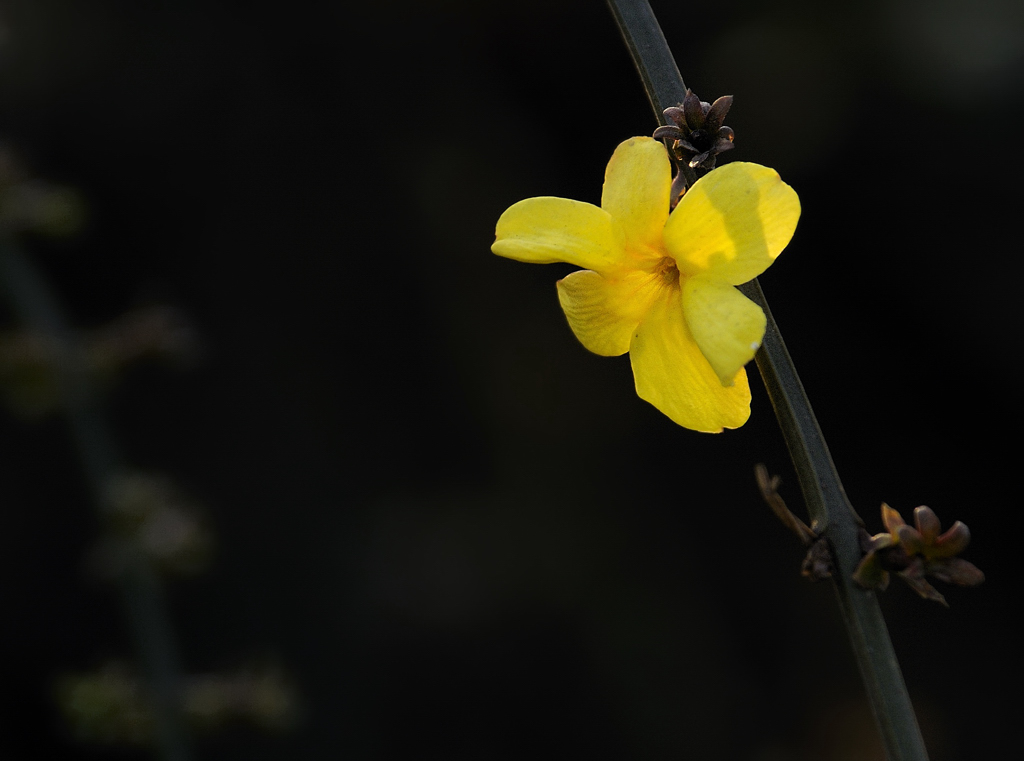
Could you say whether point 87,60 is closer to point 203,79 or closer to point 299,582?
point 203,79

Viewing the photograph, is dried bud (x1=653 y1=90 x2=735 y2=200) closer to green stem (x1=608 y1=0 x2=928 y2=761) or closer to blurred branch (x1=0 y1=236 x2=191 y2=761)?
green stem (x1=608 y1=0 x2=928 y2=761)

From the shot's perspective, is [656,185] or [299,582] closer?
[656,185]

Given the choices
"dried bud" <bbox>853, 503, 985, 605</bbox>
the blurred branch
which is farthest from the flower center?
the blurred branch

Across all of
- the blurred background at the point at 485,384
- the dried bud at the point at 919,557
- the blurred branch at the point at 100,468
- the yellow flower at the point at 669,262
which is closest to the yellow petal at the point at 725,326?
the yellow flower at the point at 669,262

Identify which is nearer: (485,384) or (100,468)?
(100,468)

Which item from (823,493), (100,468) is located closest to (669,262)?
(823,493)

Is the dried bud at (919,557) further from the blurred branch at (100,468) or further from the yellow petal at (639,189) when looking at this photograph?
the blurred branch at (100,468)

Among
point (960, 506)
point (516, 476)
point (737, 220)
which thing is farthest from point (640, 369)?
point (960, 506)

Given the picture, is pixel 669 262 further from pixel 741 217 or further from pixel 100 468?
pixel 100 468
